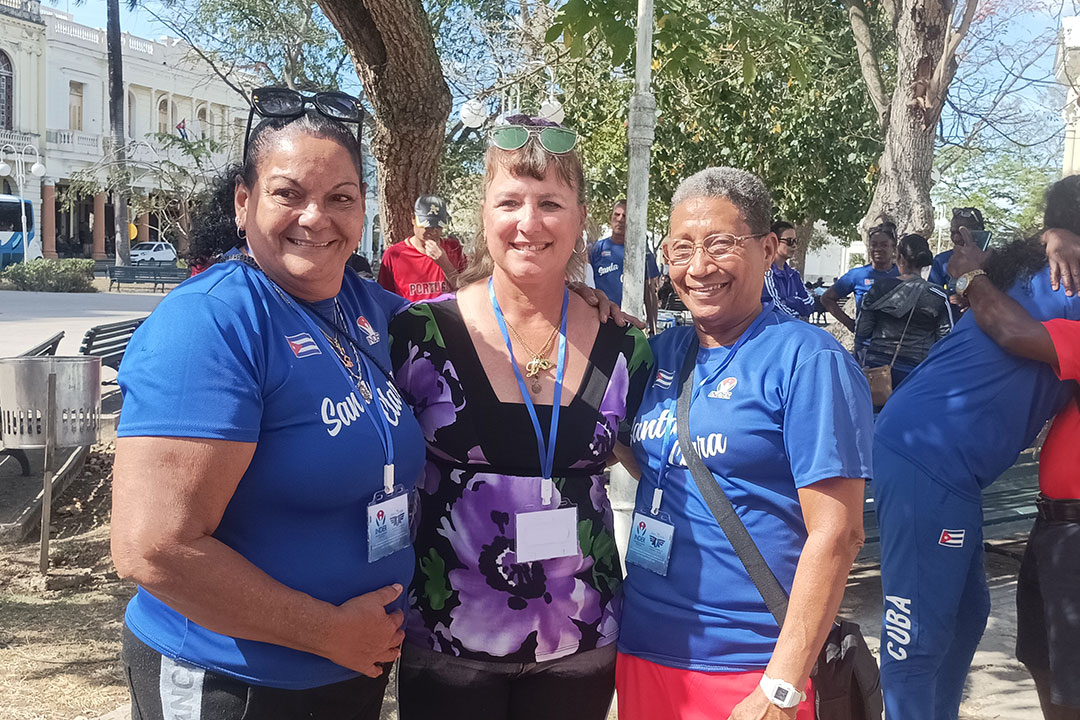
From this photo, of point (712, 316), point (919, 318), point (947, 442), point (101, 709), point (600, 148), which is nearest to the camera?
point (712, 316)

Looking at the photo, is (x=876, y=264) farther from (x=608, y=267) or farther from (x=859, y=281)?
(x=608, y=267)

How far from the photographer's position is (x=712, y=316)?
2.31 metres

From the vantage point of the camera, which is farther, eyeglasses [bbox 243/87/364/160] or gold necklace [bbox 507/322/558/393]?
gold necklace [bbox 507/322/558/393]

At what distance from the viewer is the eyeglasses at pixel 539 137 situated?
2.38m

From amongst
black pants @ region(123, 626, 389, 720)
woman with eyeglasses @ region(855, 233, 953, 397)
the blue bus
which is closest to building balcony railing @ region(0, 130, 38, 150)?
the blue bus

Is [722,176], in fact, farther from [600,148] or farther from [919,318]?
[600,148]

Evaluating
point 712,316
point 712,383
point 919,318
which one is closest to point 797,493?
point 712,383

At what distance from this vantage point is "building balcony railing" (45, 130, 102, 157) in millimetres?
45969

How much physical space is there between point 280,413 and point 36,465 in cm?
706

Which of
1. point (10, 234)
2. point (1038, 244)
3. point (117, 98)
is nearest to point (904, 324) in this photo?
point (1038, 244)

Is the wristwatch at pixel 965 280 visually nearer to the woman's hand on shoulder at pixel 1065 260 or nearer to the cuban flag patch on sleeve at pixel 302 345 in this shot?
the woman's hand on shoulder at pixel 1065 260

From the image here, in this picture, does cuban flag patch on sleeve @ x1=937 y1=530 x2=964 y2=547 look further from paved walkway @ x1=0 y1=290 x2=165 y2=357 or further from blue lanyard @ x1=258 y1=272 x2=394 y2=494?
paved walkway @ x1=0 y1=290 x2=165 y2=357

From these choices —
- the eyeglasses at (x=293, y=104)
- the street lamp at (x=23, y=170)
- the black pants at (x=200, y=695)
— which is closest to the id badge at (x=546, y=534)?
the black pants at (x=200, y=695)

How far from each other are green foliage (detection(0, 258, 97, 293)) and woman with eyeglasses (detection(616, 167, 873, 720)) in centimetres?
3071
